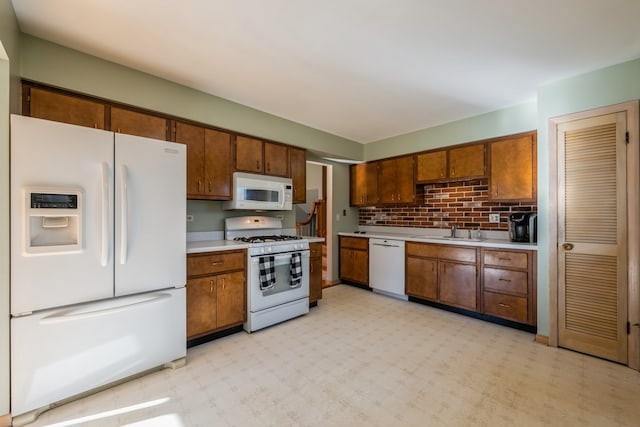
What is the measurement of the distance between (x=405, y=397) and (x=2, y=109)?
10.1 ft

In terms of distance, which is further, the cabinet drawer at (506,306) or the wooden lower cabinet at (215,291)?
the cabinet drawer at (506,306)

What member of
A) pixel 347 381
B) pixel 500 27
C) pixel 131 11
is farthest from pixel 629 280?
pixel 131 11

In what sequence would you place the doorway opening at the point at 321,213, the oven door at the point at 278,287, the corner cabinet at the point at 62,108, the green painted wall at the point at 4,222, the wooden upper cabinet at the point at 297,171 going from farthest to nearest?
the doorway opening at the point at 321,213 < the wooden upper cabinet at the point at 297,171 < the oven door at the point at 278,287 < the corner cabinet at the point at 62,108 < the green painted wall at the point at 4,222

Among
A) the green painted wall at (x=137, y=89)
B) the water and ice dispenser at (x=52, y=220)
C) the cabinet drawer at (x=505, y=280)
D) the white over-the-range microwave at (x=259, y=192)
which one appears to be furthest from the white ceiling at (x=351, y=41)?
the cabinet drawer at (x=505, y=280)

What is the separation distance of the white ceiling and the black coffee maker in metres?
1.31

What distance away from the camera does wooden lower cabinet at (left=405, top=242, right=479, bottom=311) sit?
11.0 ft

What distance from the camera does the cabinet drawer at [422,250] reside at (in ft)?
12.1

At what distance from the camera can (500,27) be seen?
1.91 meters

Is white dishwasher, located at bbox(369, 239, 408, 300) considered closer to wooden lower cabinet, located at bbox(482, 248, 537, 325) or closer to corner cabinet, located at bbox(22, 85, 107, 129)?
wooden lower cabinet, located at bbox(482, 248, 537, 325)

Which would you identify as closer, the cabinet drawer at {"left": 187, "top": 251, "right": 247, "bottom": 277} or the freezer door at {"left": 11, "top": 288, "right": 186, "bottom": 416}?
the freezer door at {"left": 11, "top": 288, "right": 186, "bottom": 416}

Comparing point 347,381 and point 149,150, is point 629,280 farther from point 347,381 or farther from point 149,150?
point 149,150

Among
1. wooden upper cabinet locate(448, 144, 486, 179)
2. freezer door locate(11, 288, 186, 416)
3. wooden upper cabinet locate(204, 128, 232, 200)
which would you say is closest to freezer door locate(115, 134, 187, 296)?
freezer door locate(11, 288, 186, 416)

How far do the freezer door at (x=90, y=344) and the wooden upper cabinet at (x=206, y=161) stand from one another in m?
1.14

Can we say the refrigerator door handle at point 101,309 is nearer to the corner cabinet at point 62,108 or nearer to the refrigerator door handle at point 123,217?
the refrigerator door handle at point 123,217
